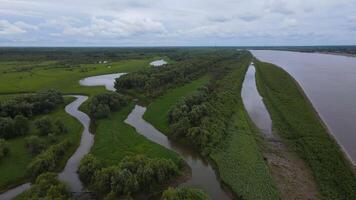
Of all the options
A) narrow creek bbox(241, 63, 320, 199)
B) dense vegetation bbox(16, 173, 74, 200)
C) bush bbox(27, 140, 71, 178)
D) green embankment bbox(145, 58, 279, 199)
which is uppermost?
dense vegetation bbox(16, 173, 74, 200)

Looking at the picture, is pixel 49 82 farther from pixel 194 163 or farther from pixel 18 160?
pixel 194 163

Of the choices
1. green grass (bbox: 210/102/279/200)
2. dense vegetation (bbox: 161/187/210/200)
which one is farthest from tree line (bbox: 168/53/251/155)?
dense vegetation (bbox: 161/187/210/200)

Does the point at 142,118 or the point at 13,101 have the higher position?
the point at 13,101

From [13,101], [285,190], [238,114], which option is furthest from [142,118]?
[285,190]

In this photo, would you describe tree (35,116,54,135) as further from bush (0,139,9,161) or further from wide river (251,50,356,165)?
wide river (251,50,356,165)

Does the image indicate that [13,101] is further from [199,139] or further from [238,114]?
[238,114]

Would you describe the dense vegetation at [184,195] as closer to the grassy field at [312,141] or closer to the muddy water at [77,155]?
the muddy water at [77,155]

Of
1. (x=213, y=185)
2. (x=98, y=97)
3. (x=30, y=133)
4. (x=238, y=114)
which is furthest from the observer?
(x=98, y=97)
